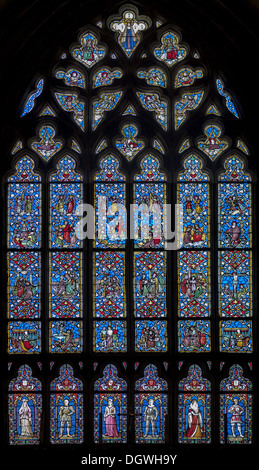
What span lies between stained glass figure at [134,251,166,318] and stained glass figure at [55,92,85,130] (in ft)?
5.33

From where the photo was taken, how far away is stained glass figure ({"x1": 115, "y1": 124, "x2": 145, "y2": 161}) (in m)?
7.65

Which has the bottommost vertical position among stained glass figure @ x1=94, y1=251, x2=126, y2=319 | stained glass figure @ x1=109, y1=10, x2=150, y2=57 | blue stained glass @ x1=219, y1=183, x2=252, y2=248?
stained glass figure @ x1=94, y1=251, x2=126, y2=319

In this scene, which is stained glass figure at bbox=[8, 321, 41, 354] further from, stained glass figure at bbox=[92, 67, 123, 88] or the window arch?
stained glass figure at bbox=[92, 67, 123, 88]

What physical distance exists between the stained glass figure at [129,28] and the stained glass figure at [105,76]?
0.23 meters

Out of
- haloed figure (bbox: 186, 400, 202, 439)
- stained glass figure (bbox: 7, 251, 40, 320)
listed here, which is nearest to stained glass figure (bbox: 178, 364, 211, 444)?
haloed figure (bbox: 186, 400, 202, 439)

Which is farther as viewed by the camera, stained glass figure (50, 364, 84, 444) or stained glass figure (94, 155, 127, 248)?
stained glass figure (94, 155, 127, 248)

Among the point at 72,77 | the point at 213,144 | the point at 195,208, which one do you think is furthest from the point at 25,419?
the point at 72,77

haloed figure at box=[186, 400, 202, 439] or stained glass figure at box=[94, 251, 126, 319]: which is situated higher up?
stained glass figure at box=[94, 251, 126, 319]

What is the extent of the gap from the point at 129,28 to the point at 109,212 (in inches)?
78.2

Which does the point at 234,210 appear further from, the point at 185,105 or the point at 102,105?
the point at 102,105

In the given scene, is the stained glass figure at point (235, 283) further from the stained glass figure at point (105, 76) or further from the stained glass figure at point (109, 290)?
the stained glass figure at point (105, 76)

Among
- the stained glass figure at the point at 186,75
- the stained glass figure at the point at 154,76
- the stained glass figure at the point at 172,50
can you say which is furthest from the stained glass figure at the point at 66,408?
the stained glass figure at the point at 172,50

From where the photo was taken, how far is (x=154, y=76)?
7723mm
